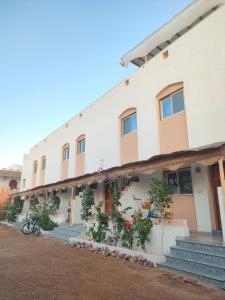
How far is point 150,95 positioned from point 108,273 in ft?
28.6

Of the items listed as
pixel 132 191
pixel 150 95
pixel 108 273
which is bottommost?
pixel 108 273

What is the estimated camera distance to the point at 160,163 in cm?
775

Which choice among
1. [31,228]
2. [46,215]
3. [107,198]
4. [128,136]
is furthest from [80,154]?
[31,228]

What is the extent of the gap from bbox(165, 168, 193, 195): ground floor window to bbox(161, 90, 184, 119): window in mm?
2852

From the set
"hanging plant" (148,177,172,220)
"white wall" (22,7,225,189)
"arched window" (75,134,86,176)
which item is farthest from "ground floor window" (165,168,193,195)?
"arched window" (75,134,86,176)

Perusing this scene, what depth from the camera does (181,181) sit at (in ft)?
31.8

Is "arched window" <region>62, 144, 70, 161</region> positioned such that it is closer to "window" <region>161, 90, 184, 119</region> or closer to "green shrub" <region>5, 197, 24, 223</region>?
"green shrub" <region>5, 197, 24, 223</region>

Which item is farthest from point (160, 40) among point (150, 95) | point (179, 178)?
point (179, 178)

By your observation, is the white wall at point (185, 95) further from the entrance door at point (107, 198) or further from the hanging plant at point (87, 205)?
the hanging plant at point (87, 205)

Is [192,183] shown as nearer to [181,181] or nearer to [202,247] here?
[181,181]

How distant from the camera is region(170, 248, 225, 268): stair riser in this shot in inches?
212

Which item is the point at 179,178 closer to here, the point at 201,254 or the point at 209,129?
the point at 209,129

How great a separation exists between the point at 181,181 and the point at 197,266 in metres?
4.46

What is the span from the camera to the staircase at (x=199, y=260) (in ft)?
16.9
